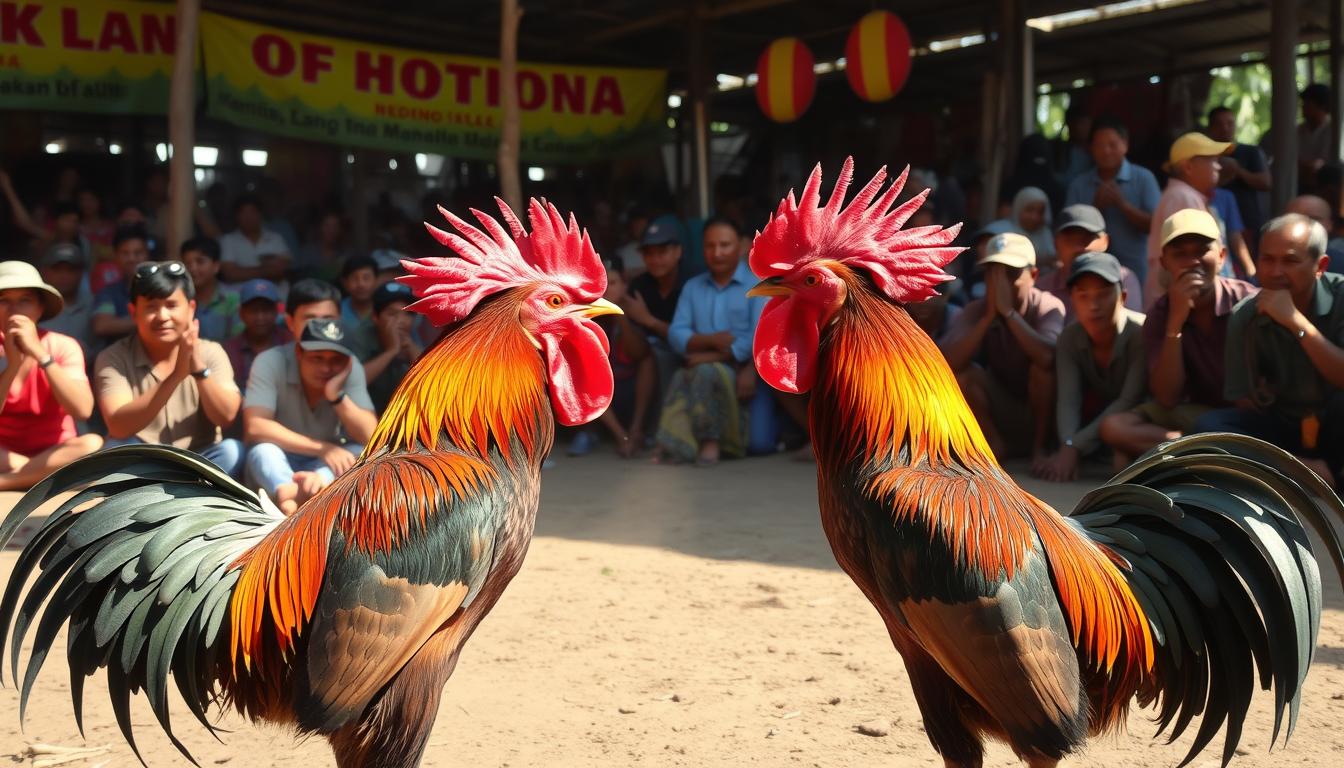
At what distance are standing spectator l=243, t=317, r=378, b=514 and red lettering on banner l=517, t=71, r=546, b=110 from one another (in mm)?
5845

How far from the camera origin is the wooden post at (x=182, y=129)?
26.2ft

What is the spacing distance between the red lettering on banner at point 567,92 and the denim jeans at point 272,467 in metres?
6.34

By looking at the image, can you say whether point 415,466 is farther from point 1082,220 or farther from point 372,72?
point 372,72

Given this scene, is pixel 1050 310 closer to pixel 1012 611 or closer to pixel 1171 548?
pixel 1171 548

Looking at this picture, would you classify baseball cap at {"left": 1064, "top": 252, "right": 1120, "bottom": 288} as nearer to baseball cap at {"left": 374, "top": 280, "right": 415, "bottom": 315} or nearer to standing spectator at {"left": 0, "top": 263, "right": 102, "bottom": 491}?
baseball cap at {"left": 374, "top": 280, "right": 415, "bottom": 315}

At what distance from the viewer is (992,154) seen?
9.31m

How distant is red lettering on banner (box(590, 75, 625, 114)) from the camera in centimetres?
1097

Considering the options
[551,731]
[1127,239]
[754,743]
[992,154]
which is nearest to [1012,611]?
[754,743]

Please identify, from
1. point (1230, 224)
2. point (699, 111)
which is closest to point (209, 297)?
point (699, 111)

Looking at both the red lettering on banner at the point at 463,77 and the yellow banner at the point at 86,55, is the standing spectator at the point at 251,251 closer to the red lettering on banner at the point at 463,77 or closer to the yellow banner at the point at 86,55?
the yellow banner at the point at 86,55

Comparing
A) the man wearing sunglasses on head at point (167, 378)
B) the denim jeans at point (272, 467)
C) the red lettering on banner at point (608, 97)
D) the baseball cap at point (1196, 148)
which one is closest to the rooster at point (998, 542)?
the denim jeans at point (272, 467)

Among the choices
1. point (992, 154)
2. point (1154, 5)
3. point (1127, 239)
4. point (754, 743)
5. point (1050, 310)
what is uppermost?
point (1154, 5)

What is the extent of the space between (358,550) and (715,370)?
519 cm

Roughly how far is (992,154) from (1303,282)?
4213 millimetres
